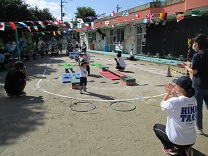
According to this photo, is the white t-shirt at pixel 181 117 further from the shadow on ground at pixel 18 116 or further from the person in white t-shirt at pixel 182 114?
the shadow on ground at pixel 18 116

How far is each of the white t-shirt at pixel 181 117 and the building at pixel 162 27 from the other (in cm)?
1159

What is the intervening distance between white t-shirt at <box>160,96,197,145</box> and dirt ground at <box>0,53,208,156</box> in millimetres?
677

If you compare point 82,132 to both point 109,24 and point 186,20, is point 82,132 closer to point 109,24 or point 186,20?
point 186,20

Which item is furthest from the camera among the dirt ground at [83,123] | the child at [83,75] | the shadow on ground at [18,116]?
the child at [83,75]

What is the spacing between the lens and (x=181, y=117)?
315 cm

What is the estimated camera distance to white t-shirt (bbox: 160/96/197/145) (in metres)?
3.12

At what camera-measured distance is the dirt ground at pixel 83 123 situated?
383cm

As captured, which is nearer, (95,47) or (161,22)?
(161,22)

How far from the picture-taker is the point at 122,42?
84.2ft

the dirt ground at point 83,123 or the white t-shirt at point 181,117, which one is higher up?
the white t-shirt at point 181,117

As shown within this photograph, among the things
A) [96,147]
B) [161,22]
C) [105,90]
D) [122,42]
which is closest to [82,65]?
[105,90]

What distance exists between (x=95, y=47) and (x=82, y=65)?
94.3ft

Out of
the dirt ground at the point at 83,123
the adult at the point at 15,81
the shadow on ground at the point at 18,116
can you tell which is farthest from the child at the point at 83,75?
the adult at the point at 15,81

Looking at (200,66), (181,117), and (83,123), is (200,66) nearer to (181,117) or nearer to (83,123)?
(181,117)
